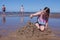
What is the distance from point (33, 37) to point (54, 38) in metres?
1.15

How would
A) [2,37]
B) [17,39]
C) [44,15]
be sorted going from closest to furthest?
1. [44,15]
2. [17,39]
3. [2,37]

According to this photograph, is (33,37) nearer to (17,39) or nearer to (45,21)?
(17,39)

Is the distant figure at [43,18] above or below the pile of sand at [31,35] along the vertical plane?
above

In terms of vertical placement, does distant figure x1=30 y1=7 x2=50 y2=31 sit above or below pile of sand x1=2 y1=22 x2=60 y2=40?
above

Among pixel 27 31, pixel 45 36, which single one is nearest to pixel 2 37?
pixel 27 31

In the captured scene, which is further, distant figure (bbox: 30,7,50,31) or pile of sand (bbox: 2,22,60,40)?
pile of sand (bbox: 2,22,60,40)

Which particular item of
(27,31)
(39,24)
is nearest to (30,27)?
(27,31)

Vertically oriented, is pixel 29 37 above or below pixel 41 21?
below

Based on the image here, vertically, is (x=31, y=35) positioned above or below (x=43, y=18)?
below

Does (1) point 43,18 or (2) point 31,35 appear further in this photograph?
(2) point 31,35

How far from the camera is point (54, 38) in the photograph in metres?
12.7

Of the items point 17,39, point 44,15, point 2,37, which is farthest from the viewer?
point 2,37

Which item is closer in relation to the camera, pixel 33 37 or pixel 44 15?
pixel 44 15

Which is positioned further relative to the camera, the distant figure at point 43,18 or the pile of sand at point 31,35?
the pile of sand at point 31,35
